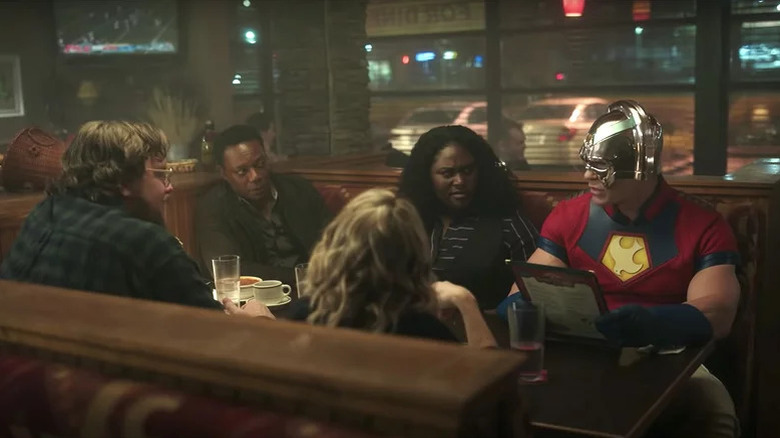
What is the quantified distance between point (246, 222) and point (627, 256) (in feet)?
5.50

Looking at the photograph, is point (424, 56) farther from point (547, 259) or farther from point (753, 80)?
point (547, 259)

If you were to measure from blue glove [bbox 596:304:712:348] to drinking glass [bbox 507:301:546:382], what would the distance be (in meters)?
0.20

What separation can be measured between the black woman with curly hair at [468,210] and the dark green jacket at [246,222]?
600 millimetres

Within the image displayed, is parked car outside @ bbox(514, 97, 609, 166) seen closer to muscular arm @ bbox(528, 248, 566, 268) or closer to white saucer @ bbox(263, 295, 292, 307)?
muscular arm @ bbox(528, 248, 566, 268)

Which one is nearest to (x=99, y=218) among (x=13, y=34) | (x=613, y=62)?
(x=613, y=62)

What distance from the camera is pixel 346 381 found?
0.96 meters

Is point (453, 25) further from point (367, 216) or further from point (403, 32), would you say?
point (367, 216)

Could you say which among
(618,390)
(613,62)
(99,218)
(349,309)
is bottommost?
(618,390)

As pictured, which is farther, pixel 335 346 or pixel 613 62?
pixel 613 62

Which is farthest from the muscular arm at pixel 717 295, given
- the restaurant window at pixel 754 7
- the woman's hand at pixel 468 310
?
the restaurant window at pixel 754 7

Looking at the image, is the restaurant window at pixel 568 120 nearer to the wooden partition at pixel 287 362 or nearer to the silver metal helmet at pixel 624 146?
the silver metal helmet at pixel 624 146

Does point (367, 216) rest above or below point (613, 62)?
below

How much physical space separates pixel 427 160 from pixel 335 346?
6.88 ft

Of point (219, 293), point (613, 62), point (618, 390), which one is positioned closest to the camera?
point (618, 390)
